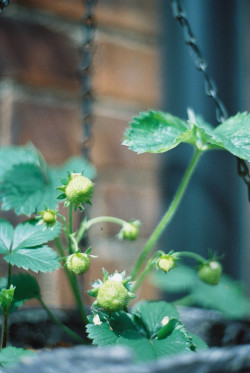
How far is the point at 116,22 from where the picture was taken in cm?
89

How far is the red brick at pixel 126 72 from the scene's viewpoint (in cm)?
87

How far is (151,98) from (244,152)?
0.62m

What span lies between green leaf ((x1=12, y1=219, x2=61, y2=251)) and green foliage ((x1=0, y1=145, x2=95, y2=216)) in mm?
14

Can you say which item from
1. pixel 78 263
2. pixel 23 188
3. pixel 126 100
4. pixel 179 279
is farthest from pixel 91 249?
pixel 126 100

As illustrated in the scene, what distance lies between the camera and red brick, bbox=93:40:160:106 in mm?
867

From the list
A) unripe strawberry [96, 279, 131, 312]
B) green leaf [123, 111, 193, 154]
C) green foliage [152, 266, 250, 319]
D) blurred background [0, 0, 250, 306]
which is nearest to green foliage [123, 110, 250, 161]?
green leaf [123, 111, 193, 154]

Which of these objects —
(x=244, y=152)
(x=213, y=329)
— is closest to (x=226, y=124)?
(x=244, y=152)

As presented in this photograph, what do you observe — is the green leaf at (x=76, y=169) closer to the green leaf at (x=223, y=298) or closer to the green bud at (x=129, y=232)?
the green bud at (x=129, y=232)

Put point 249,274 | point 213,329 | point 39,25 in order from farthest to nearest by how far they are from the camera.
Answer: point 249,274 < point 39,25 < point 213,329

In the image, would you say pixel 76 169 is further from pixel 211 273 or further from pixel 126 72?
pixel 126 72

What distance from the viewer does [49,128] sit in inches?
31.3

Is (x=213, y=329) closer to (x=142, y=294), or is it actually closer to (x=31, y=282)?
(x=31, y=282)

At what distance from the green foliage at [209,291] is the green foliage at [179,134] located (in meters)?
0.25

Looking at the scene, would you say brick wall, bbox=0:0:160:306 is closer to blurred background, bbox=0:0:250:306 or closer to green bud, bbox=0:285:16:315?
blurred background, bbox=0:0:250:306
